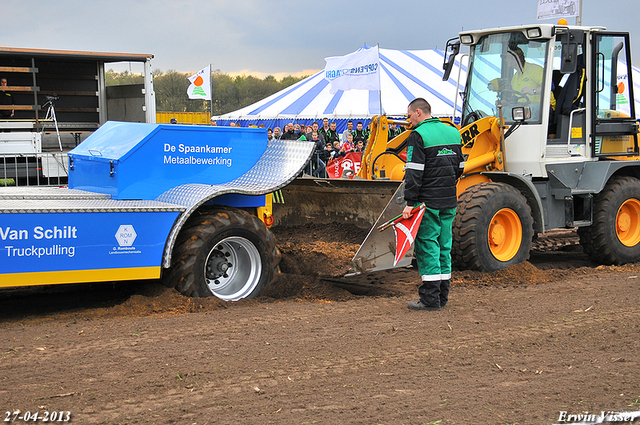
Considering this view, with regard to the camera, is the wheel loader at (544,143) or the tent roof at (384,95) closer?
the wheel loader at (544,143)

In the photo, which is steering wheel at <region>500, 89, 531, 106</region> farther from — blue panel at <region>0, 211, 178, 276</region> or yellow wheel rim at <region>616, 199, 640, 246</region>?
blue panel at <region>0, 211, 178, 276</region>

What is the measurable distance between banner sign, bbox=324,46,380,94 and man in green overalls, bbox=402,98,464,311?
34.1 ft

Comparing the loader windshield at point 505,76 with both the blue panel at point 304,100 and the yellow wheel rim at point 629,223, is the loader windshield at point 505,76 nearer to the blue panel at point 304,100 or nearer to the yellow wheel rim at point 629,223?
the yellow wheel rim at point 629,223

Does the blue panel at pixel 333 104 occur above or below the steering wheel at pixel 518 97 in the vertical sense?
above

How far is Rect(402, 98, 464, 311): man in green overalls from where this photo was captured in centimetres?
580

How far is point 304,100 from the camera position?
81.6 feet

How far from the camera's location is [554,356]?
15.3ft

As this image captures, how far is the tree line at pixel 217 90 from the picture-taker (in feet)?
172

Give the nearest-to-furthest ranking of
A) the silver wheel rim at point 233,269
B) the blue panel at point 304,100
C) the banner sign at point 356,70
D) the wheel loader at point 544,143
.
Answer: the silver wheel rim at point 233,269 → the wheel loader at point 544,143 → the banner sign at point 356,70 → the blue panel at point 304,100

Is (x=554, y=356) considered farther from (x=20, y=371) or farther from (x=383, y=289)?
(x=20, y=371)

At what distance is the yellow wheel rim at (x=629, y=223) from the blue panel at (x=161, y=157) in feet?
16.7

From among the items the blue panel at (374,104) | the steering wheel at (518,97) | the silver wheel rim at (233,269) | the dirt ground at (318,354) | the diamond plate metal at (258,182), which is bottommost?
the dirt ground at (318,354)

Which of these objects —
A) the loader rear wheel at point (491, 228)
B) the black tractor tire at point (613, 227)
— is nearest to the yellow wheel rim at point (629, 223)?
the black tractor tire at point (613, 227)

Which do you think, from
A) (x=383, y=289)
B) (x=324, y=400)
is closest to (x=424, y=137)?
(x=383, y=289)
